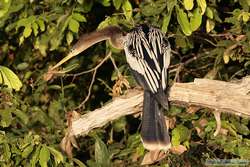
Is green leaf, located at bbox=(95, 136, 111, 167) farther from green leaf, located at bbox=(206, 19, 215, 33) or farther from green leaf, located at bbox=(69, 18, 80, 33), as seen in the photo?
green leaf, located at bbox=(206, 19, 215, 33)

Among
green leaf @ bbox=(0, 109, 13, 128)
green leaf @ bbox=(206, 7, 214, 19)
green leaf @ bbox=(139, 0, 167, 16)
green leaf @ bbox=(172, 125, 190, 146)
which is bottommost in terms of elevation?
green leaf @ bbox=(172, 125, 190, 146)

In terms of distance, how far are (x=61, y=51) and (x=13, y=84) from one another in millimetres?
1485

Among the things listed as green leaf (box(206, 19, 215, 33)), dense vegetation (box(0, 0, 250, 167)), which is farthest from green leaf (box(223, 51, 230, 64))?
green leaf (box(206, 19, 215, 33))

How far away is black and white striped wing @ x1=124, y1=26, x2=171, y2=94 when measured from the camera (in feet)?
8.84

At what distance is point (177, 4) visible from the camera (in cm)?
266

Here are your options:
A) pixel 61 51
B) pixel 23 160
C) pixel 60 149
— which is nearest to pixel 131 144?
pixel 60 149

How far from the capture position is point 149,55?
9.33ft

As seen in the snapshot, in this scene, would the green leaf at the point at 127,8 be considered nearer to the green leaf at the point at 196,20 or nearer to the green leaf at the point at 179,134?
the green leaf at the point at 196,20

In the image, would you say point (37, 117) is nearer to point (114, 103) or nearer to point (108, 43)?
point (108, 43)

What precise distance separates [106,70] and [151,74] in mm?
1102

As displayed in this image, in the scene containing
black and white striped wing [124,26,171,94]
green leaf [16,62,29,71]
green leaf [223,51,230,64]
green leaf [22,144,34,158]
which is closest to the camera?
green leaf [22,144,34,158]

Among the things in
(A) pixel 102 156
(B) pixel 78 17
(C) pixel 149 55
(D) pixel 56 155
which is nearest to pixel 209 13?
(C) pixel 149 55

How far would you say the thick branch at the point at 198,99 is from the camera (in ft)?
8.26

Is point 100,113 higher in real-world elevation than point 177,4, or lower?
lower
